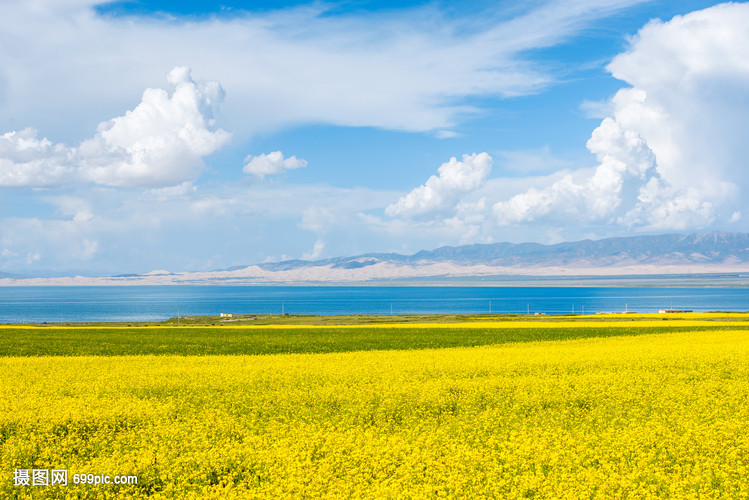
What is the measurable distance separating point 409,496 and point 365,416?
5.94 metres

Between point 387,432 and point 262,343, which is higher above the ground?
point 387,432

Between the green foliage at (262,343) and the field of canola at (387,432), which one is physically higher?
the field of canola at (387,432)

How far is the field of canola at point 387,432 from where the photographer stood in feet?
34.1

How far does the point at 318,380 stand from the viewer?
69.9ft

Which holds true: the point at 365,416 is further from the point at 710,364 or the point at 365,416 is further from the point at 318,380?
the point at 710,364

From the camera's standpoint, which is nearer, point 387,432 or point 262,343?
point 387,432

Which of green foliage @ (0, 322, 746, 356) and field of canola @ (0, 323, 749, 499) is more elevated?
field of canola @ (0, 323, 749, 499)

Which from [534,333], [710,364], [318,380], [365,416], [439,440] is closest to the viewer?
[439,440]

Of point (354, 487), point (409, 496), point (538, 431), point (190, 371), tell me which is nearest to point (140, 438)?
point (354, 487)

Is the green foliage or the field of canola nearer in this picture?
the field of canola

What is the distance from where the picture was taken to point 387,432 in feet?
46.3

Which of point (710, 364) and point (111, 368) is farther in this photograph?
point (111, 368)

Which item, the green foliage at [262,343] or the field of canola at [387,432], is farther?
the green foliage at [262,343]

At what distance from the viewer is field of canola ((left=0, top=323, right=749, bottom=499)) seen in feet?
34.1
